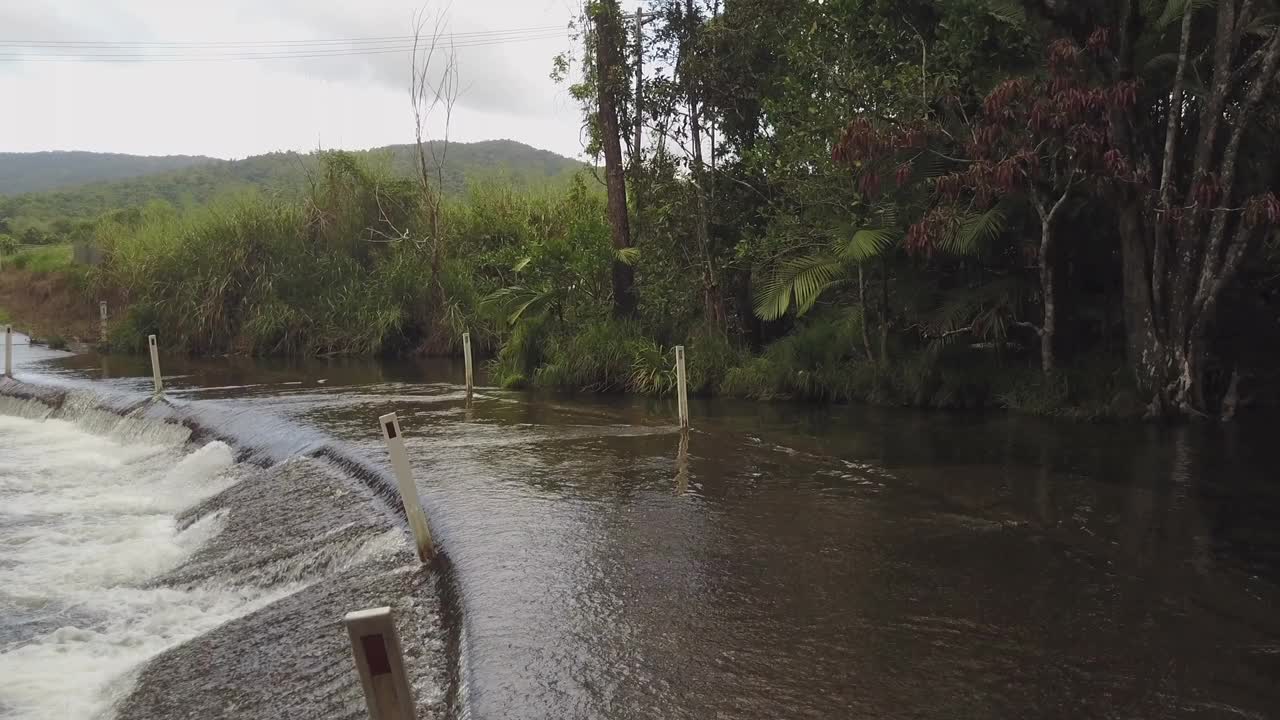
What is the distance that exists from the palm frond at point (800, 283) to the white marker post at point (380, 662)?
11360 millimetres

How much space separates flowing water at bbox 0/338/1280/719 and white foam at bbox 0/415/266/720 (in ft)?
0.12

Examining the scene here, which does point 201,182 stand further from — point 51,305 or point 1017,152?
point 1017,152

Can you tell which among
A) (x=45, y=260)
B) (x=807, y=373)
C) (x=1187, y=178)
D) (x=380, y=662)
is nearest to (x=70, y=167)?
(x=45, y=260)

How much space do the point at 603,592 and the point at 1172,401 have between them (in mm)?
8203

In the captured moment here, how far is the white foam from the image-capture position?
5.83 m

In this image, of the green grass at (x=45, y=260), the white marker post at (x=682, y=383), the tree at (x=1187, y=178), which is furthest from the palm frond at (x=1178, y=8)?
the green grass at (x=45, y=260)

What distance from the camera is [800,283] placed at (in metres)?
13.5

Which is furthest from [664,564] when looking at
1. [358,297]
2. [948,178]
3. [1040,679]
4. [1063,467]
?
[358,297]

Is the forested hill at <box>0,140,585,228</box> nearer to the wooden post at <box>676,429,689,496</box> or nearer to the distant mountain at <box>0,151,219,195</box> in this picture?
the distant mountain at <box>0,151,219,195</box>

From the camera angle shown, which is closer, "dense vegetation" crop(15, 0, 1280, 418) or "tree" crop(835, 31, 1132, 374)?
"tree" crop(835, 31, 1132, 374)

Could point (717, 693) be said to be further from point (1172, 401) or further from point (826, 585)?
point (1172, 401)

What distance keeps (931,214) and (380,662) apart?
9.97m

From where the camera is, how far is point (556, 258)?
17.8 meters

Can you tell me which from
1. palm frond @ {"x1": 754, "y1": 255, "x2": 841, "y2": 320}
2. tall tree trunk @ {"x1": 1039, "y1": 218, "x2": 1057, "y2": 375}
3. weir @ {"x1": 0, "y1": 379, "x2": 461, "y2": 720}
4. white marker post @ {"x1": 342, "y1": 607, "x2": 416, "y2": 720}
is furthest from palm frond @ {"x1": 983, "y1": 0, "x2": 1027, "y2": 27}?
white marker post @ {"x1": 342, "y1": 607, "x2": 416, "y2": 720}
